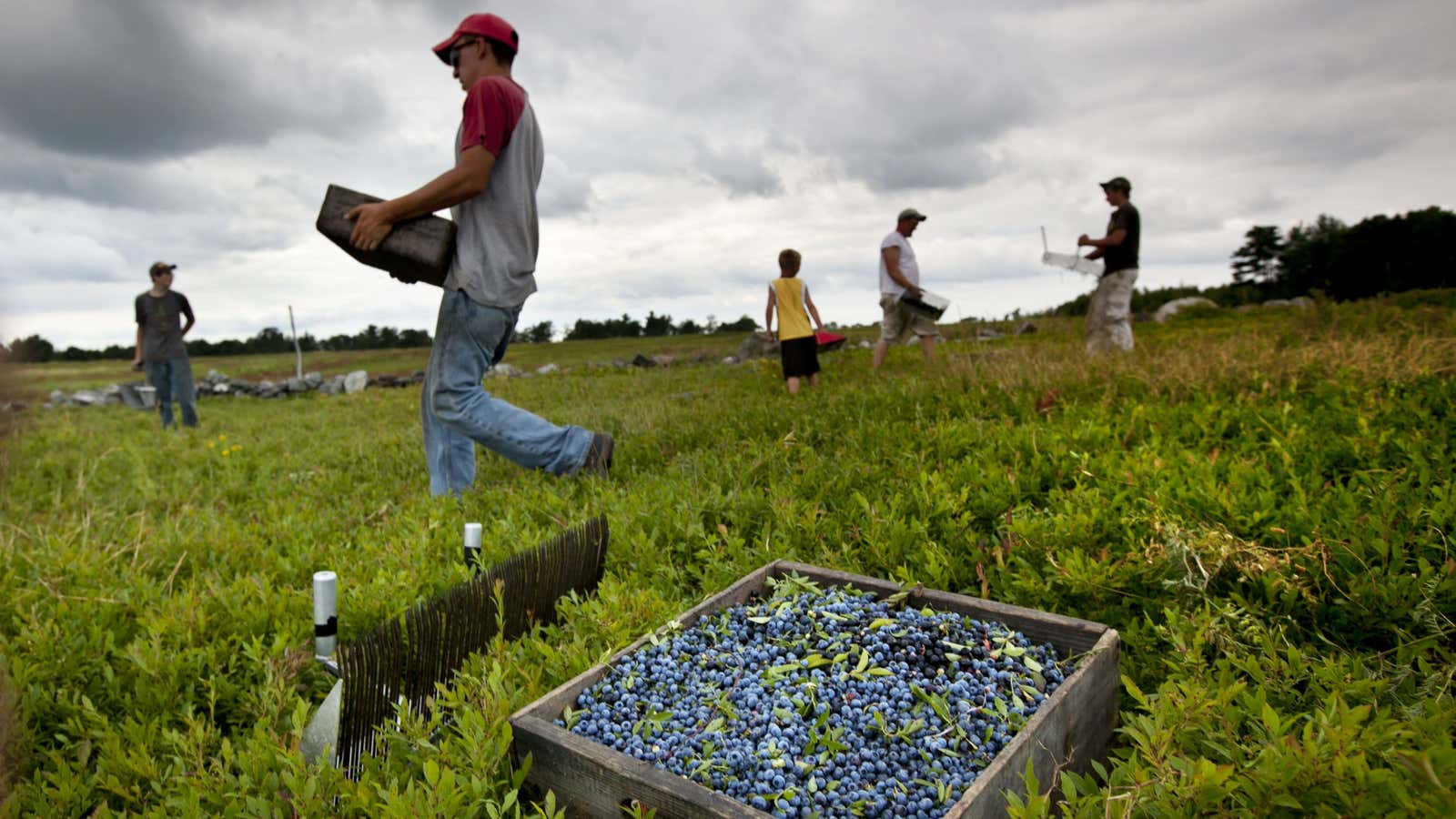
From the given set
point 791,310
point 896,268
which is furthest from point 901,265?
point 791,310

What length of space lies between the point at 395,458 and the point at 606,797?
236 inches

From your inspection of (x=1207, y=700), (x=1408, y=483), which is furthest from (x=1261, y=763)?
(x=1408, y=483)

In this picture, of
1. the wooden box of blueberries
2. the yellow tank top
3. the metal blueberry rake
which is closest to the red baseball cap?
the metal blueberry rake

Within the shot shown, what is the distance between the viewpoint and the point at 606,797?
1.89m

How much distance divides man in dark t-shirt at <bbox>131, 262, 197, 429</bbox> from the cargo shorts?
30.8 ft

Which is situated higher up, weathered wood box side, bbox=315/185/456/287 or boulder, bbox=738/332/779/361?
weathered wood box side, bbox=315/185/456/287

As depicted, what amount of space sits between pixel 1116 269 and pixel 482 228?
26.6 ft

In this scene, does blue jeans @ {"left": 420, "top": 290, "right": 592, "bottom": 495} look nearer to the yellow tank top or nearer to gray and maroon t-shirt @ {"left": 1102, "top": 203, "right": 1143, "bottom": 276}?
the yellow tank top

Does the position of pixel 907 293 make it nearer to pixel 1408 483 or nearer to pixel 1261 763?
pixel 1408 483

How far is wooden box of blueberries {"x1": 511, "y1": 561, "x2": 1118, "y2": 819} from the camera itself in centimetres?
184

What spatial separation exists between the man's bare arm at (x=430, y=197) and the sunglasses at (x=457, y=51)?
779 mm

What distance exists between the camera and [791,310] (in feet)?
29.9

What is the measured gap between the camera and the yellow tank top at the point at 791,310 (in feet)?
29.9

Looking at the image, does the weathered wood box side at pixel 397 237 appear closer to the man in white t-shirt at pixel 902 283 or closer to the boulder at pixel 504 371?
the man in white t-shirt at pixel 902 283
